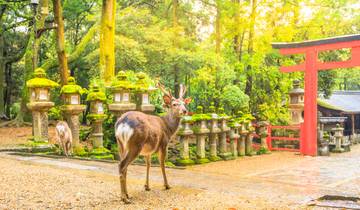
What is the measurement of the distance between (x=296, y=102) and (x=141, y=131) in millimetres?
15307

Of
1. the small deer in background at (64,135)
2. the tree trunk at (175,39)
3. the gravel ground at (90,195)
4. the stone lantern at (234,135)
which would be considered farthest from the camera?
the tree trunk at (175,39)

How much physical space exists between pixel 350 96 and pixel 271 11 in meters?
13.0

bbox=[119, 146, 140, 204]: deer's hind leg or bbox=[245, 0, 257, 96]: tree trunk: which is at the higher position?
bbox=[245, 0, 257, 96]: tree trunk

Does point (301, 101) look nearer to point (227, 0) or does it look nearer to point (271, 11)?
point (271, 11)

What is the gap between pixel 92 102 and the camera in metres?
13.7

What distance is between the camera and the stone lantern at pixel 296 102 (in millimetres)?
20625

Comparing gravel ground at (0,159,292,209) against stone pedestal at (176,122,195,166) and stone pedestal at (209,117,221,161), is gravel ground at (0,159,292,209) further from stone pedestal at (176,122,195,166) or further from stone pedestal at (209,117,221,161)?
stone pedestal at (209,117,221,161)

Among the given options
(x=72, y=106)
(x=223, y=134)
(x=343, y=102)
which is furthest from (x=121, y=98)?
(x=343, y=102)

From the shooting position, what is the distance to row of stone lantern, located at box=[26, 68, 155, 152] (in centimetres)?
1325

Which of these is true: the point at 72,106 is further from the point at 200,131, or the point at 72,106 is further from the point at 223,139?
the point at 223,139

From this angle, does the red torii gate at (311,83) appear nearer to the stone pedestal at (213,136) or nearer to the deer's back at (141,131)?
the stone pedestal at (213,136)

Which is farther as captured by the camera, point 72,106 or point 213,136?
point 213,136

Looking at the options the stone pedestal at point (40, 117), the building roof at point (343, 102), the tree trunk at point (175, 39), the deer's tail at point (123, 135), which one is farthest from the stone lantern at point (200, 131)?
the building roof at point (343, 102)

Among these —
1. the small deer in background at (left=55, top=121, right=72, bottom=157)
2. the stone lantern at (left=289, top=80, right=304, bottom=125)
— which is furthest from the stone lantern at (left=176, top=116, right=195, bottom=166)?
the stone lantern at (left=289, top=80, right=304, bottom=125)
